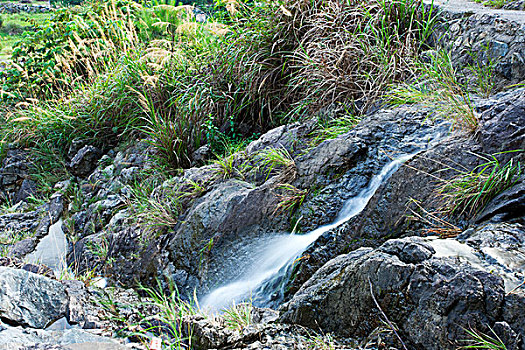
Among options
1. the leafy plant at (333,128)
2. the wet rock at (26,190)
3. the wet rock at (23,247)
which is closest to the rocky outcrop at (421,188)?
the leafy plant at (333,128)

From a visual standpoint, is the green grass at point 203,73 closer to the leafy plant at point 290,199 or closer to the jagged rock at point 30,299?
the leafy plant at point 290,199

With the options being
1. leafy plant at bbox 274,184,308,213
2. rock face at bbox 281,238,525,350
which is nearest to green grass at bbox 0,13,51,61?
leafy plant at bbox 274,184,308,213

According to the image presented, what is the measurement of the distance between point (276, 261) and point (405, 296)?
4.86 feet

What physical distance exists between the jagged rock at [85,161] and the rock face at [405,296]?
5.16 m

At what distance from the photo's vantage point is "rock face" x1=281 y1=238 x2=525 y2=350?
2.16 m

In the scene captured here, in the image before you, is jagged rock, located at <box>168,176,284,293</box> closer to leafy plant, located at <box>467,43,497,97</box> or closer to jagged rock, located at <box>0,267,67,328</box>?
jagged rock, located at <box>0,267,67,328</box>

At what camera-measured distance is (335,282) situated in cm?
270

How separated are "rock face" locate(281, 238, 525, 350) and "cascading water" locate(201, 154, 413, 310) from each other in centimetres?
70

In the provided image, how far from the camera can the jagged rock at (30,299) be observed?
10.1ft

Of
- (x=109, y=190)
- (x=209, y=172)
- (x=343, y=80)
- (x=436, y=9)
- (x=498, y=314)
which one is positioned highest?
(x=436, y=9)

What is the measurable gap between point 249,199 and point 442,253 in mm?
2115

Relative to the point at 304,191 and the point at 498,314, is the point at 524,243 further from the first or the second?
the point at 304,191

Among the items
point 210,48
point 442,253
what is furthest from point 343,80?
point 442,253

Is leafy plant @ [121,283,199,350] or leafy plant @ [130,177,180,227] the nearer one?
leafy plant @ [121,283,199,350]
